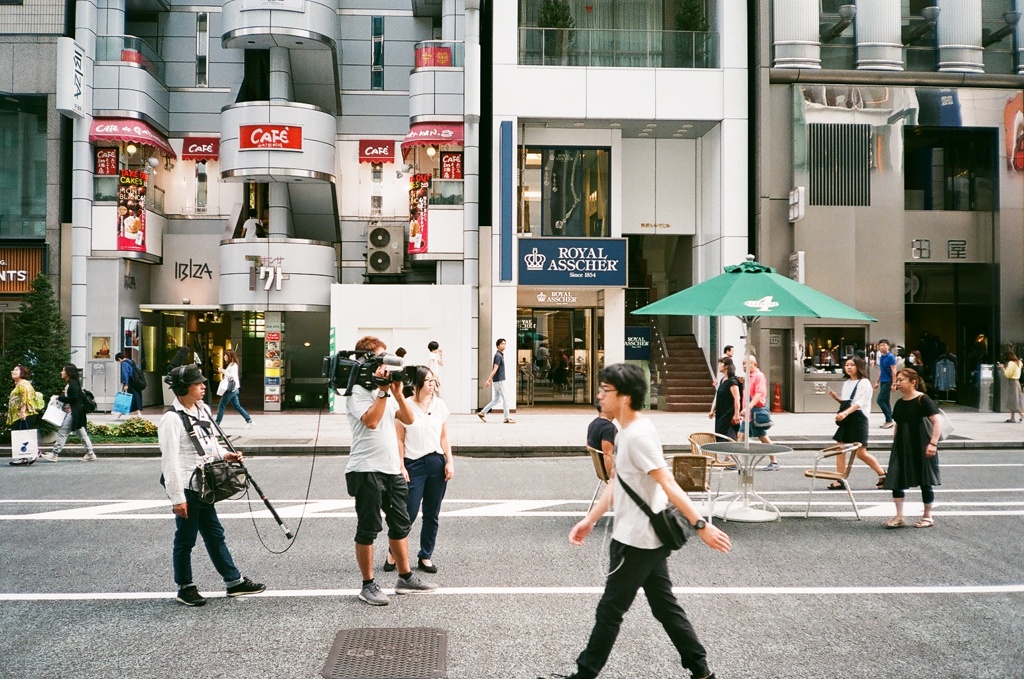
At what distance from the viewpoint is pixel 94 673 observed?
4902mm

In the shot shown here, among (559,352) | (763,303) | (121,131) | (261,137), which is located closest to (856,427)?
(763,303)

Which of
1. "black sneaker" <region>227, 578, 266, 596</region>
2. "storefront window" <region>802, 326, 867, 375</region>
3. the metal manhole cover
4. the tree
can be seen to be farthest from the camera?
"storefront window" <region>802, 326, 867, 375</region>

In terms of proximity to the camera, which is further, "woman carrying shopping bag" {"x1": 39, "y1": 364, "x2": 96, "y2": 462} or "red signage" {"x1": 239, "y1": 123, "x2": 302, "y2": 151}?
"red signage" {"x1": 239, "y1": 123, "x2": 302, "y2": 151}

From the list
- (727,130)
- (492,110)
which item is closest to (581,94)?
(492,110)

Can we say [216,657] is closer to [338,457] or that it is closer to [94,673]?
[94,673]

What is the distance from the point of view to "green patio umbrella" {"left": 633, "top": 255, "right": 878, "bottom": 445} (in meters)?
9.00

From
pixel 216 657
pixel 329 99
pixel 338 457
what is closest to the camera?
pixel 216 657

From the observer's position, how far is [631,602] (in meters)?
4.48

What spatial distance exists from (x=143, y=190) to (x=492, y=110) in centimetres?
944

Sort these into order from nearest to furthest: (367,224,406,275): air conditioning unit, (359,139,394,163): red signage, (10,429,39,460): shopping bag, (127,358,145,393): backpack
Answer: (10,429,39,460): shopping bag → (127,358,145,393): backpack → (367,224,406,275): air conditioning unit → (359,139,394,163): red signage

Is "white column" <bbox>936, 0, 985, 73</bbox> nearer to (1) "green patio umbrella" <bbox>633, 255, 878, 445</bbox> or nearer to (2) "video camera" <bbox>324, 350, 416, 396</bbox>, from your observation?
(1) "green patio umbrella" <bbox>633, 255, 878, 445</bbox>

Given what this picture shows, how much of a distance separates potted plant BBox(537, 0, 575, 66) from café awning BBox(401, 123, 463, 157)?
3031 millimetres

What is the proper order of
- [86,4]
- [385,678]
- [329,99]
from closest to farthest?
[385,678]
[86,4]
[329,99]

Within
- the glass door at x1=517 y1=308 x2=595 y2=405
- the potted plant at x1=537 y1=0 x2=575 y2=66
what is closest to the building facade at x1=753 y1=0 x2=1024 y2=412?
the glass door at x1=517 y1=308 x2=595 y2=405
